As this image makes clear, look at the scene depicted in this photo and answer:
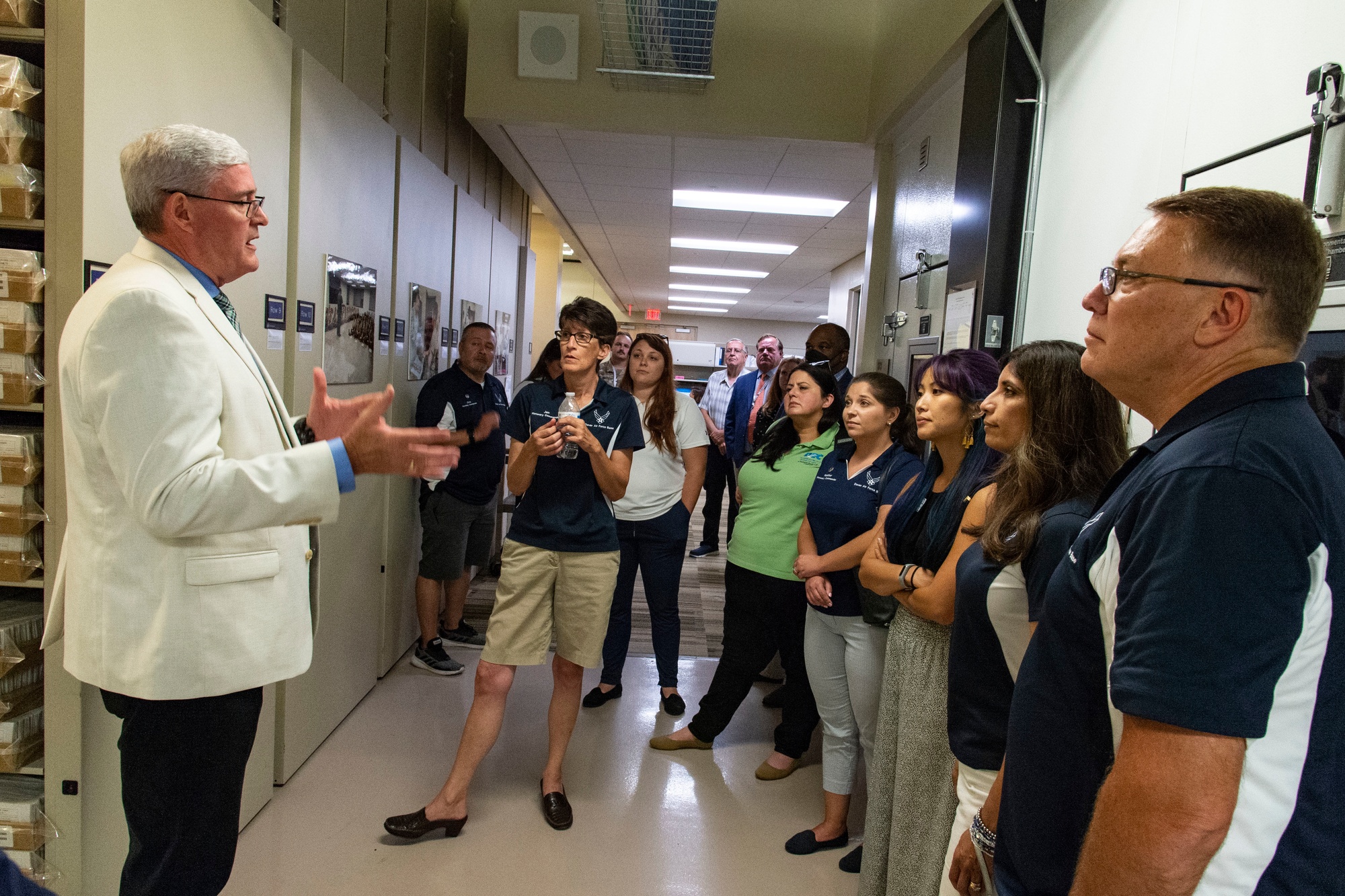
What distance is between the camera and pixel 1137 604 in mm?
813

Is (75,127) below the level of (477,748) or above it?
above

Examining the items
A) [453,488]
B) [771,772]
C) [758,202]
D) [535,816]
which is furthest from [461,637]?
[758,202]

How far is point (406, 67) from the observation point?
3.83 meters

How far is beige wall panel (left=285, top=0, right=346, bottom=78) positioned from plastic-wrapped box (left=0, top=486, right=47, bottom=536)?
5.39ft

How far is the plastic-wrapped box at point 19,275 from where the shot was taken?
1.83 meters

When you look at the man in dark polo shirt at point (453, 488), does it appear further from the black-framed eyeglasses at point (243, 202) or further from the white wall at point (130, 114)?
the black-framed eyeglasses at point (243, 202)

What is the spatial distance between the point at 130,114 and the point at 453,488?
234cm

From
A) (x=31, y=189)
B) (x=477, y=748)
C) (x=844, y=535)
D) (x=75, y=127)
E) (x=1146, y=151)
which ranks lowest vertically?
(x=477, y=748)

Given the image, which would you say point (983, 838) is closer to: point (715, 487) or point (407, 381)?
point (407, 381)

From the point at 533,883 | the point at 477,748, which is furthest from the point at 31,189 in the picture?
the point at 533,883

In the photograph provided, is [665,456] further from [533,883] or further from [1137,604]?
[1137,604]

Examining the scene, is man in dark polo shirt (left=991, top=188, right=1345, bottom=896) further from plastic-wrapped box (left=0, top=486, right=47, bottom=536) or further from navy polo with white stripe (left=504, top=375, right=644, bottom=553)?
plastic-wrapped box (left=0, top=486, right=47, bottom=536)

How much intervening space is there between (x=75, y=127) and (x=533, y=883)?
2231 mm

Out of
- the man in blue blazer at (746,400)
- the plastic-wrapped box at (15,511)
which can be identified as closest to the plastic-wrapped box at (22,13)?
the plastic-wrapped box at (15,511)
